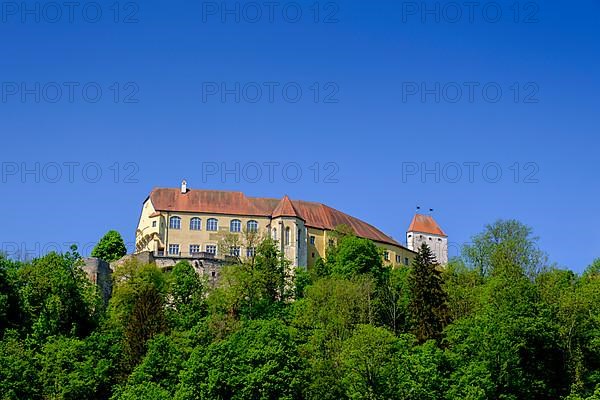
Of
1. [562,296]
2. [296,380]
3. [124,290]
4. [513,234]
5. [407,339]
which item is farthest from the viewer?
[513,234]

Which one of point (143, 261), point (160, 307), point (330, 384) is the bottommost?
point (330, 384)

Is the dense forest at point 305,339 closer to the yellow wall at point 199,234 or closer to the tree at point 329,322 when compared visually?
the tree at point 329,322

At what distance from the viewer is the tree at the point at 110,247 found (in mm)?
97312

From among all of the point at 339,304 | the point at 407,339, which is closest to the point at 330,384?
the point at 407,339

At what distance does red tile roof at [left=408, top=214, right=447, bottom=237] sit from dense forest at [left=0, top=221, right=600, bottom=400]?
44.3m

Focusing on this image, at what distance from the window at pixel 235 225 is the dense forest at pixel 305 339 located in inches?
772

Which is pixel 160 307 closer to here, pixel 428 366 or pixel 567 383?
pixel 428 366

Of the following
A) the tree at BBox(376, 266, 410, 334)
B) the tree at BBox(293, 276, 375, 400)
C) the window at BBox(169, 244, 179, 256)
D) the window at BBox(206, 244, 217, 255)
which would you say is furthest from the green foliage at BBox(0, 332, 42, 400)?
the window at BBox(206, 244, 217, 255)

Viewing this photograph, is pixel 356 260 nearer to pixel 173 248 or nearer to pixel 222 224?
pixel 222 224

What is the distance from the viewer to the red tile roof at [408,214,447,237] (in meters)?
121

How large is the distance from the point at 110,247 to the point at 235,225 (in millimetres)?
12093

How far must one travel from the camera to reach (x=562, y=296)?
2594 inches

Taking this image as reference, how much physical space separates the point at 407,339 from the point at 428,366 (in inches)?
192

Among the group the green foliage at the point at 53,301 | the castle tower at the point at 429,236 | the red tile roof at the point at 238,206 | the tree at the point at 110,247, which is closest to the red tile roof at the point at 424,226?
the castle tower at the point at 429,236
